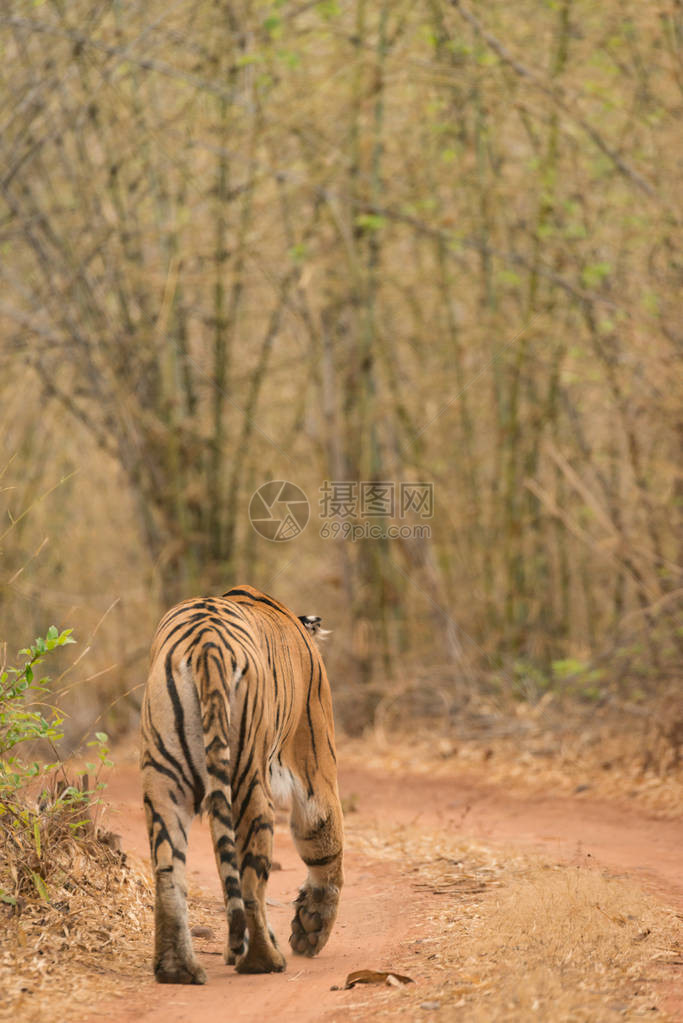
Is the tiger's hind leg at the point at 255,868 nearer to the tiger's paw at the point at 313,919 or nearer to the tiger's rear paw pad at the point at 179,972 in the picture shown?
the tiger's rear paw pad at the point at 179,972

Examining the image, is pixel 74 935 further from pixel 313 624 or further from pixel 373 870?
pixel 373 870

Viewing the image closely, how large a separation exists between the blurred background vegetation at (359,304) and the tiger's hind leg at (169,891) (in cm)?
523

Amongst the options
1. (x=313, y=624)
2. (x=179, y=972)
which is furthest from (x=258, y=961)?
(x=313, y=624)

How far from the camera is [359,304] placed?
10336mm

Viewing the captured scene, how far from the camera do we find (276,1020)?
3107 mm

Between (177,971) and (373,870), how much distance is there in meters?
2.18

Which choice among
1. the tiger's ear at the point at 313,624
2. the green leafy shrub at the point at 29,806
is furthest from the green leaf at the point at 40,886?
the tiger's ear at the point at 313,624

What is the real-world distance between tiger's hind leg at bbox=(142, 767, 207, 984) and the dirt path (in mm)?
57

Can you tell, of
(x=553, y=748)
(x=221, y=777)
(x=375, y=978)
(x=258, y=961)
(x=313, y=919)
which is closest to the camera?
(x=221, y=777)

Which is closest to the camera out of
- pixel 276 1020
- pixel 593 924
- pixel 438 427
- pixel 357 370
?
pixel 276 1020

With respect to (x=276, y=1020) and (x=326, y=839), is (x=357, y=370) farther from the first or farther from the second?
(x=276, y=1020)

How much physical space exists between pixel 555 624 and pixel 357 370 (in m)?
3.37

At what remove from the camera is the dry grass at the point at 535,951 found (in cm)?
299

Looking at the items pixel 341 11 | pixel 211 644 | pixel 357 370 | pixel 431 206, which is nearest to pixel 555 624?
pixel 357 370
